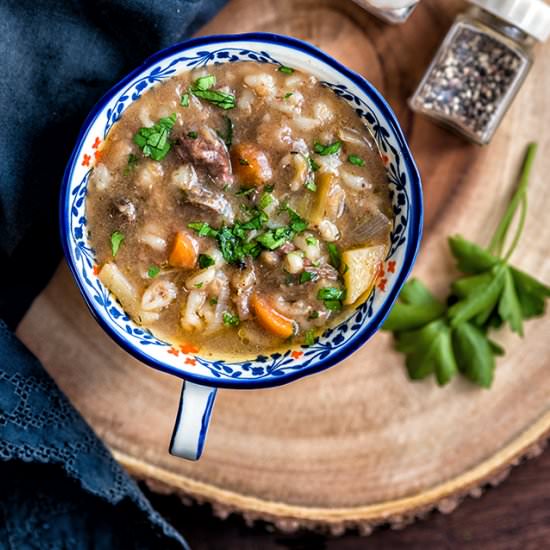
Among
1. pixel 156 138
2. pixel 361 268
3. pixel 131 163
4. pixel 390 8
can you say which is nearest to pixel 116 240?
pixel 131 163

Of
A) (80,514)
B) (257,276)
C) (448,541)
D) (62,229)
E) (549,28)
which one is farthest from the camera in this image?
(448,541)

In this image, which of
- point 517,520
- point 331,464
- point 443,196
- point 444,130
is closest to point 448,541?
point 517,520

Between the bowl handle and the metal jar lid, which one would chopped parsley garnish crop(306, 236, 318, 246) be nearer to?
the bowl handle

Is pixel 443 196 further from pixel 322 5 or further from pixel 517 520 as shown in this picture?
pixel 517 520

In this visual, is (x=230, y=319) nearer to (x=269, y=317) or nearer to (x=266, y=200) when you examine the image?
(x=269, y=317)

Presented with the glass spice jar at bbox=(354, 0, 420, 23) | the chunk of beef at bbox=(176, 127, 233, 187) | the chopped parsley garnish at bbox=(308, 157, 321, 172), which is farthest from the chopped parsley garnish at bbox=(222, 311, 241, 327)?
the glass spice jar at bbox=(354, 0, 420, 23)
